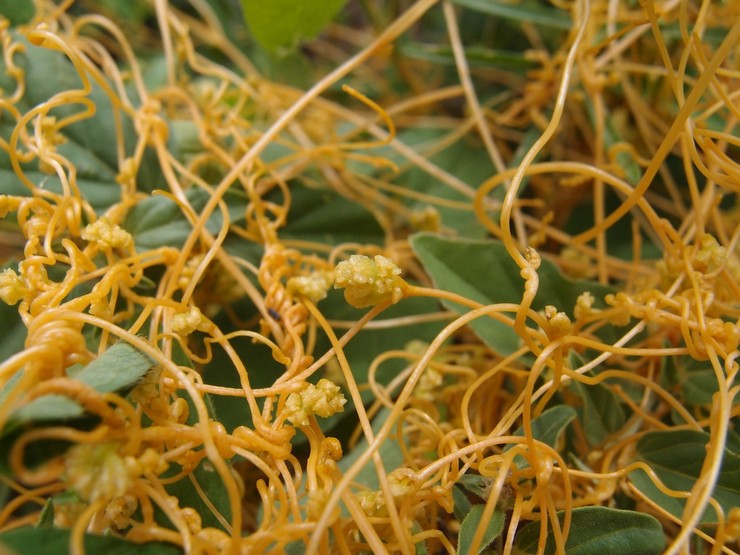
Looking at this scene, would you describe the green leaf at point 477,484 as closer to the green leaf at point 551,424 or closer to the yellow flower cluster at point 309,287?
the green leaf at point 551,424

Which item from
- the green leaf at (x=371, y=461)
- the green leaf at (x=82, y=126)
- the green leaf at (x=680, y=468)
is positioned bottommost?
the green leaf at (x=371, y=461)

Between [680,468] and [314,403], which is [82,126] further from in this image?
[680,468]

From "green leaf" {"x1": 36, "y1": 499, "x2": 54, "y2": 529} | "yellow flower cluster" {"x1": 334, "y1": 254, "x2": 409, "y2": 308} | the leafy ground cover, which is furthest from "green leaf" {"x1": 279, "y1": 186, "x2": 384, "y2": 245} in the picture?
"green leaf" {"x1": 36, "y1": 499, "x2": 54, "y2": 529}

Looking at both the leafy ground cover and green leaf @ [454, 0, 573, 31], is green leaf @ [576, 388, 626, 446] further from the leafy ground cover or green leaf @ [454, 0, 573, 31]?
green leaf @ [454, 0, 573, 31]

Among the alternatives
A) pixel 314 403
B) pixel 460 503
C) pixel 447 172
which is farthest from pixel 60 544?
pixel 447 172

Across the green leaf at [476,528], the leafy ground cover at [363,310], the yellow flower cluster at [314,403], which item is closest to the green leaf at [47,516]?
the leafy ground cover at [363,310]

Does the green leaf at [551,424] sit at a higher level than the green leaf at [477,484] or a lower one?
higher
